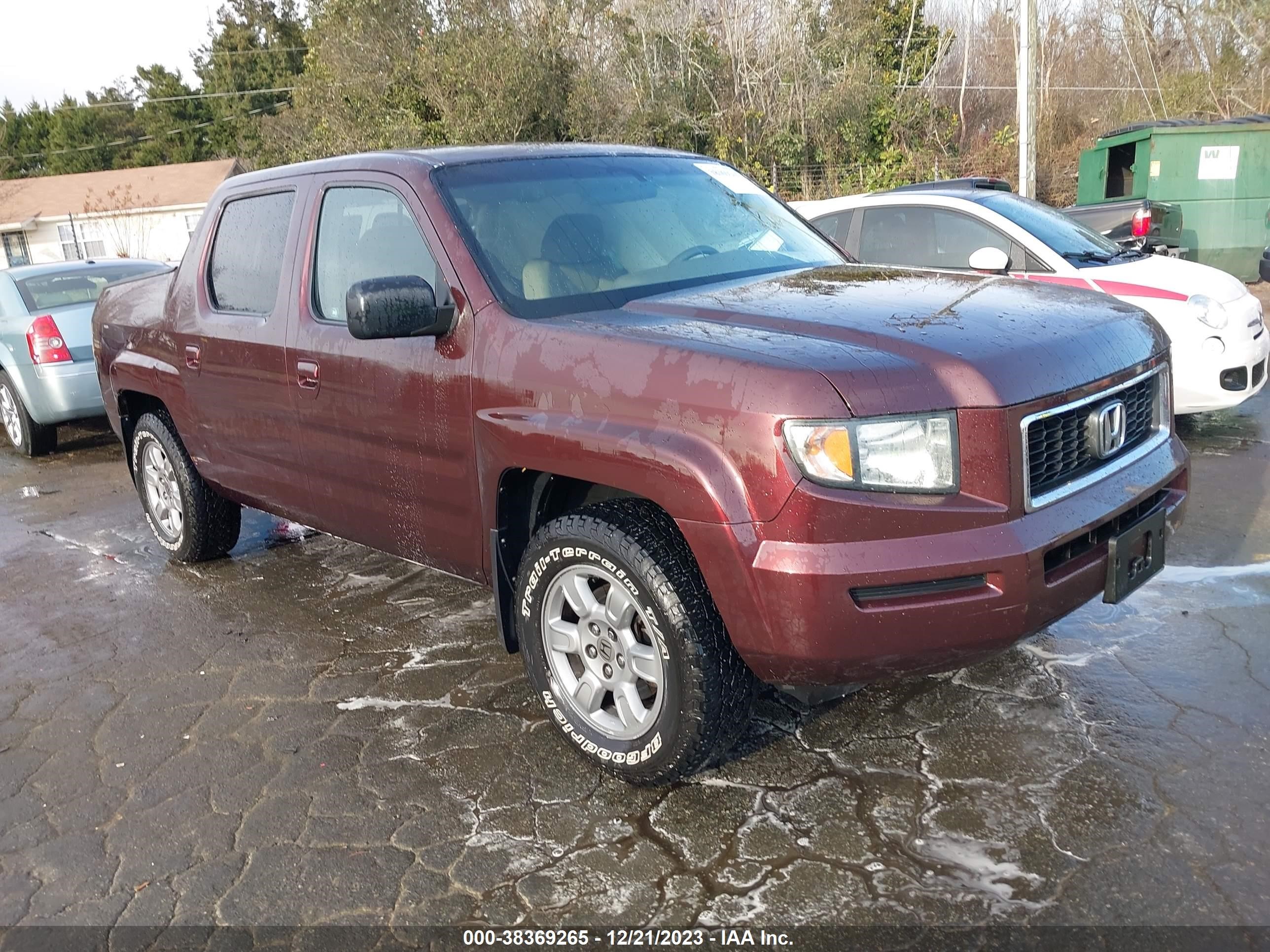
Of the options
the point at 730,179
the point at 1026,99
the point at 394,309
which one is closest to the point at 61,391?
the point at 730,179

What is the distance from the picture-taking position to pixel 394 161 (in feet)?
12.8

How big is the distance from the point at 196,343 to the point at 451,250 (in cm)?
184

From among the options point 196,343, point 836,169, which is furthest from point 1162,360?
point 836,169

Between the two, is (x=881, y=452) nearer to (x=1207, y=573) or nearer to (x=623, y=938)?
(x=623, y=938)

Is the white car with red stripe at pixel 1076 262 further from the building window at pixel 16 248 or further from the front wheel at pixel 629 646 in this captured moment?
the building window at pixel 16 248

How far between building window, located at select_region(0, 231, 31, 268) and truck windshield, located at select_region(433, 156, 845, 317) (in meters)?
44.6

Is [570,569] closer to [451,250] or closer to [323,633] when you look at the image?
[451,250]

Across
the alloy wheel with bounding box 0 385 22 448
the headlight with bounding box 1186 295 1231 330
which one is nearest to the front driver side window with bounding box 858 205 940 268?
the headlight with bounding box 1186 295 1231 330

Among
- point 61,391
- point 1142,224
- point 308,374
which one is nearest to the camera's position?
point 308,374

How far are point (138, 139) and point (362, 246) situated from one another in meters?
57.7

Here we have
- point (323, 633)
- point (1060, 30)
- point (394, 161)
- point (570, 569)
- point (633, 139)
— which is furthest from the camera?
point (1060, 30)

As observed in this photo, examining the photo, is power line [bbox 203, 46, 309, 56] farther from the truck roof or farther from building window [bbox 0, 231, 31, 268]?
the truck roof

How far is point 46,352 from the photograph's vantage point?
8.74 meters

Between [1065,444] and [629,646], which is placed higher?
[1065,444]
